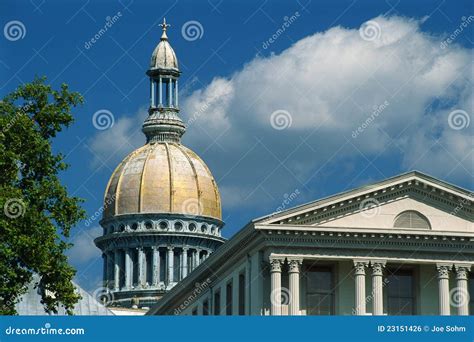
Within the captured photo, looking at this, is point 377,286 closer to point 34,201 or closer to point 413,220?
point 413,220

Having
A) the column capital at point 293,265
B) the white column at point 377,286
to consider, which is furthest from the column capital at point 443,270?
the column capital at point 293,265

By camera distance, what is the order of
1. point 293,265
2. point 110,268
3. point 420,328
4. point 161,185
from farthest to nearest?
point 110,268 → point 161,185 → point 293,265 → point 420,328

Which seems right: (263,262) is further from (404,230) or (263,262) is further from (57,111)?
(57,111)

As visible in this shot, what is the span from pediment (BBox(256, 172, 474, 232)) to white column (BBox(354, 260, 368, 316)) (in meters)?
2.04

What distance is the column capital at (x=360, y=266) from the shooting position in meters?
77.8

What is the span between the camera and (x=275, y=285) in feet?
250

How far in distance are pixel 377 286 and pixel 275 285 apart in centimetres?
548

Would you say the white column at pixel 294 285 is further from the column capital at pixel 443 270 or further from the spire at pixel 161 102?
the spire at pixel 161 102

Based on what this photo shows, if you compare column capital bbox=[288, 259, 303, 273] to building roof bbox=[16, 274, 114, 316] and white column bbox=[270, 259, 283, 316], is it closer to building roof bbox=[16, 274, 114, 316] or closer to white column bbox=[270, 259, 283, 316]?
white column bbox=[270, 259, 283, 316]

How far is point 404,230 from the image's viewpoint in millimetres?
78125

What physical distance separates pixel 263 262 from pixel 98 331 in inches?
1703

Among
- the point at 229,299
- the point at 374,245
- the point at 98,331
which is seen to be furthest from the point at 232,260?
the point at 98,331

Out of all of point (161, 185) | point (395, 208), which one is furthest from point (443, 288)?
point (161, 185)

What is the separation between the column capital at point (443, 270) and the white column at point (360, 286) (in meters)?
4.07
